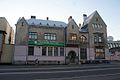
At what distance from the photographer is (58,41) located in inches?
1725

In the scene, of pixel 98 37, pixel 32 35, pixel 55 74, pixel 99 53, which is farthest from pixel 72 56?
pixel 55 74

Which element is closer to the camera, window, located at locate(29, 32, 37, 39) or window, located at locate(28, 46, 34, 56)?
window, located at locate(28, 46, 34, 56)

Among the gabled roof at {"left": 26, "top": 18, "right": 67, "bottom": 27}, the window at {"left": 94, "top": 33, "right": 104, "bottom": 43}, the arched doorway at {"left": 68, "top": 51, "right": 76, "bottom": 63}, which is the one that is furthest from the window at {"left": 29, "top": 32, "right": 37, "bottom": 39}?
the window at {"left": 94, "top": 33, "right": 104, "bottom": 43}

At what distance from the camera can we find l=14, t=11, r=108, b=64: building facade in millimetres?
40625

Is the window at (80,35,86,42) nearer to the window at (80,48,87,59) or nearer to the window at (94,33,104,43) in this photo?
the window at (80,48,87,59)

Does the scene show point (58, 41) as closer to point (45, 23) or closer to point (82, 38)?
point (45, 23)

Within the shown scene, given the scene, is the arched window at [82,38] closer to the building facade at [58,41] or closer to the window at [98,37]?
the building facade at [58,41]

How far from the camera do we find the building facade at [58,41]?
133 feet

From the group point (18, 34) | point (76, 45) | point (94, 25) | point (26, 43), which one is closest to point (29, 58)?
point (26, 43)

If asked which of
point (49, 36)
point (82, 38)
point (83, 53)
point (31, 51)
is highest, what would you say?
point (49, 36)

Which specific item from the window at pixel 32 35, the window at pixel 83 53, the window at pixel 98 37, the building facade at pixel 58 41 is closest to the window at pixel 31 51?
the building facade at pixel 58 41

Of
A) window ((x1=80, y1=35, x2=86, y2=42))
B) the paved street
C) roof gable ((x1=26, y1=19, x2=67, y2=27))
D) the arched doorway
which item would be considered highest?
roof gable ((x1=26, y1=19, x2=67, y2=27))

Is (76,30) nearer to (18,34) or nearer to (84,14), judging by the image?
(84,14)

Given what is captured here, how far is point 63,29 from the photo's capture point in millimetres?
45188
